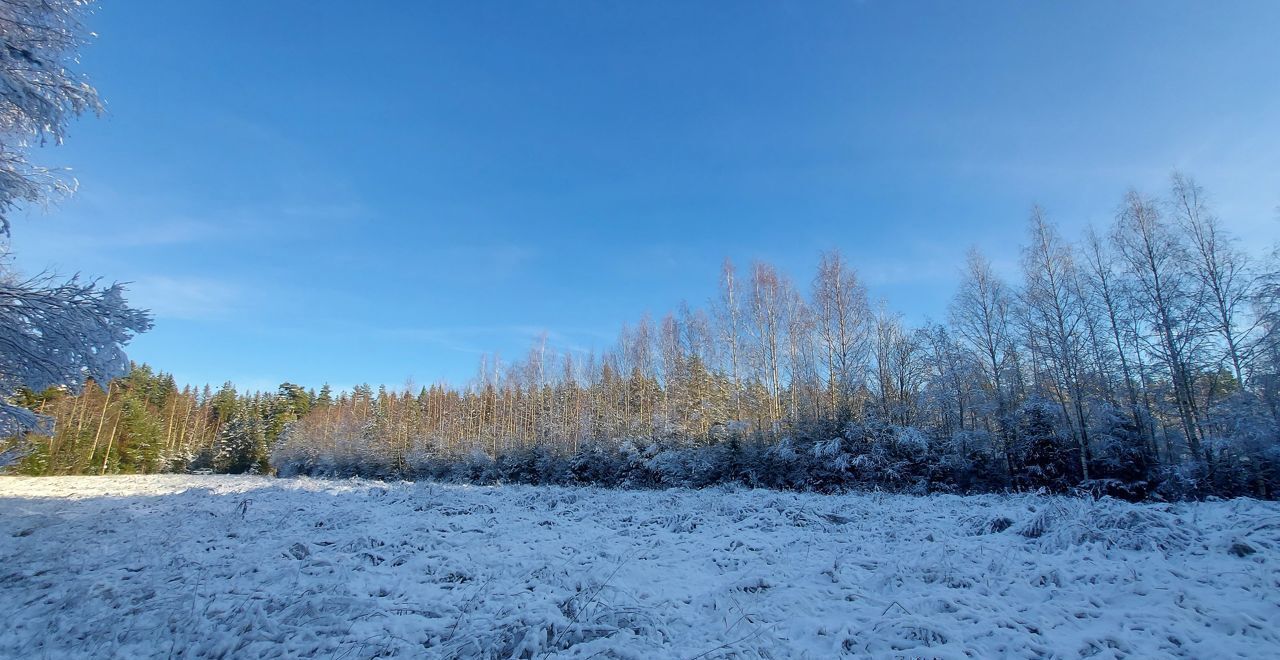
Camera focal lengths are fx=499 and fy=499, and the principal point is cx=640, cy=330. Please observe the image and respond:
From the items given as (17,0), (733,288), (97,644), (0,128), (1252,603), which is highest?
(733,288)

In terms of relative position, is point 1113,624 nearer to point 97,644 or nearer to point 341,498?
point 97,644

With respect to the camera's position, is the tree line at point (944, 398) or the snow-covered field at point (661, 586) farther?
the tree line at point (944, 398)

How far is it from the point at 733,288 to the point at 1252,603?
874 inches

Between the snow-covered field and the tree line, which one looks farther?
the tree line

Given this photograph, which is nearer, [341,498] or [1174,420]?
[341,498]

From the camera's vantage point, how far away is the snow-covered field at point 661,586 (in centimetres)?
462

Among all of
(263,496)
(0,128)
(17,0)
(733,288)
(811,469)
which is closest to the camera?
(17,0)

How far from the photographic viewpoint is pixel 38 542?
8305mm

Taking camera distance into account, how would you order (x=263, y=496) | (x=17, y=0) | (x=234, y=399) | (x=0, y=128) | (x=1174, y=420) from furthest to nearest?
(x=234, y=399)
(x=1174, y=420)
(x=263, y=496)
(x=0, y=128)
(x=17, y=0)

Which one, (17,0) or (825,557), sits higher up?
(17,0)

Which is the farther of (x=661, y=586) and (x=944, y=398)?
(x=944, y=398)

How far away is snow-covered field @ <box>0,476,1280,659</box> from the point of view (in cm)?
462

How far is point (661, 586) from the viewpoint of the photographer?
6.69 m

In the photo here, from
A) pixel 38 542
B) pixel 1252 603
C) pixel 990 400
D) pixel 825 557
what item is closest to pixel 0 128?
pixel 38 542
